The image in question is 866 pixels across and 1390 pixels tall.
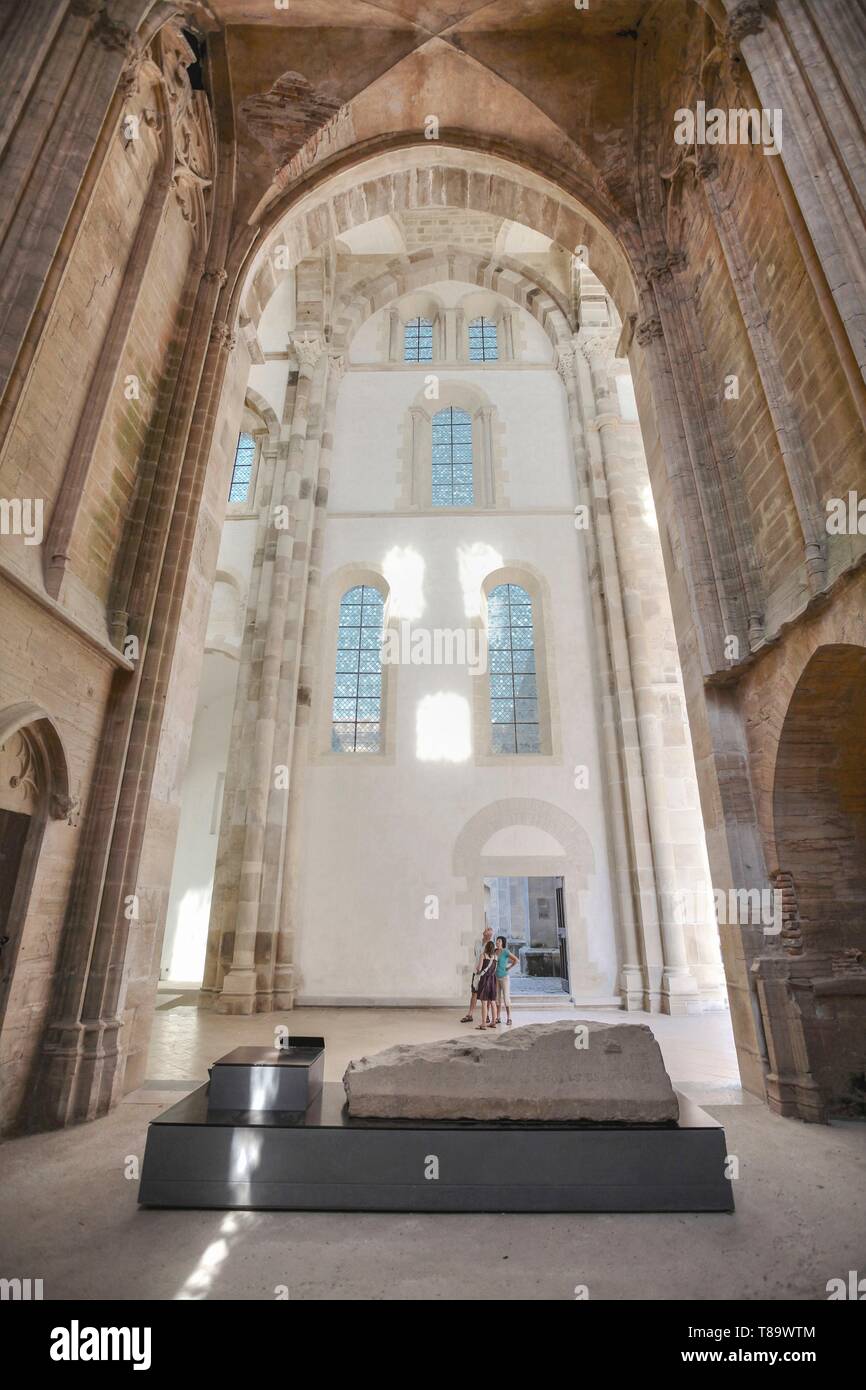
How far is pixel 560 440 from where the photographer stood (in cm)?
1341

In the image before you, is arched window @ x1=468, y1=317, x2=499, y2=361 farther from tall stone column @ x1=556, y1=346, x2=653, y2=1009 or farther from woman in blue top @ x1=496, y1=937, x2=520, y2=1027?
woman in blue top @ x1=496, y1=937, x2=520, y2=1027

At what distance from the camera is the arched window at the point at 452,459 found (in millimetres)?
13391

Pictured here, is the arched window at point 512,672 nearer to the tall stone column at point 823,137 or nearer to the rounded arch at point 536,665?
the rounded arch at point 536,665

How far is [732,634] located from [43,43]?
270 inches

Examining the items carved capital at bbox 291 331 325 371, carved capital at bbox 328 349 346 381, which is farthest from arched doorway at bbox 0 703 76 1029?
carved capital at bbox 328 349 346 381

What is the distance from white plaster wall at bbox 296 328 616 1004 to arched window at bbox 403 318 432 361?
303 cm

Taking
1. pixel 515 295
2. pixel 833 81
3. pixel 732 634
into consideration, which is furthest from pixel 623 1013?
pixel 515 295

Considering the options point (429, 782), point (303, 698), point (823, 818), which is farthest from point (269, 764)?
point (823, 818)

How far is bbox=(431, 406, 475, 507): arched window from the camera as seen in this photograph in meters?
13.4

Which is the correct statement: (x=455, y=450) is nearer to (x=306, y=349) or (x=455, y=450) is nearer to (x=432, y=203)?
(x=306, y=349)

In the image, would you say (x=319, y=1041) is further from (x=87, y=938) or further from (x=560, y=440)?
(x=560, y=440)

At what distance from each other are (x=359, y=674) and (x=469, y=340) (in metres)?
8.87

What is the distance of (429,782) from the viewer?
35.7 ft
